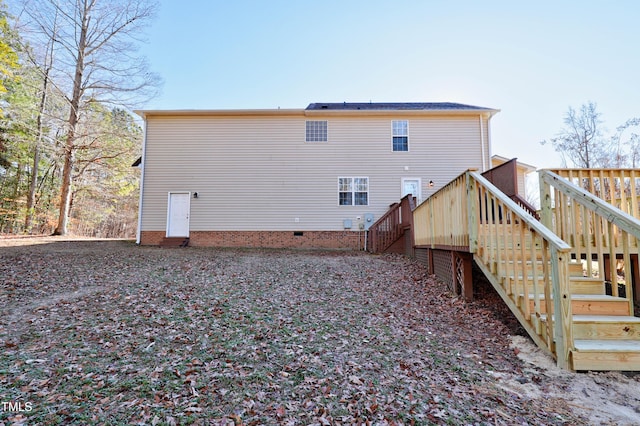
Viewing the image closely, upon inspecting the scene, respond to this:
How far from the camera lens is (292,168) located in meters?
12.1

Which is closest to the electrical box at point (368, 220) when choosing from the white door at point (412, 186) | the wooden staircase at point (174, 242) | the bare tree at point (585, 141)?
the white door at point (412, 186)

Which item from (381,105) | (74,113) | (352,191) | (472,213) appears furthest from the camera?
(74,113)

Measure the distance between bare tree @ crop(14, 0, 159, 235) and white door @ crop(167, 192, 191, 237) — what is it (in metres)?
5.79

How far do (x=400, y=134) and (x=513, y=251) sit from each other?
9.74 meters

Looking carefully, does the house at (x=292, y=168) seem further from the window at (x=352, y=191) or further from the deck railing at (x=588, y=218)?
the deck railing at (x=588, y=218)

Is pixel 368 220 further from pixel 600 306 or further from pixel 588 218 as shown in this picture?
pixel 600 306

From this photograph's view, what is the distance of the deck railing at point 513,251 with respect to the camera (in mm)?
2596

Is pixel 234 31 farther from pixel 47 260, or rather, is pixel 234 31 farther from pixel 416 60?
pixel 47 260

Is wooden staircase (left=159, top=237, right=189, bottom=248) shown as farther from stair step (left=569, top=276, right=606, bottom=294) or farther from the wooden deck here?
stair step (left=569, top=276, right=606, bottom=294)

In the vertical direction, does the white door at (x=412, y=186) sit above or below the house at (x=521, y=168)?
below

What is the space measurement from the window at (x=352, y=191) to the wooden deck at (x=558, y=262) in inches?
260

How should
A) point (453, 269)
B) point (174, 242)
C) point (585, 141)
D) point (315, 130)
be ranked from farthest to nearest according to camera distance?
point (585, 141), point (315, 130), point (174, 242), point (453, 269)

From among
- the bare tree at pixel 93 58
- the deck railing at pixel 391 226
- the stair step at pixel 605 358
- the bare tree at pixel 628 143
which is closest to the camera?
the stair step at pixel 605 358

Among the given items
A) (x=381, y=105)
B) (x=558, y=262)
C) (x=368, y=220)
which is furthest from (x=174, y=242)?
(x=558, y=262)
